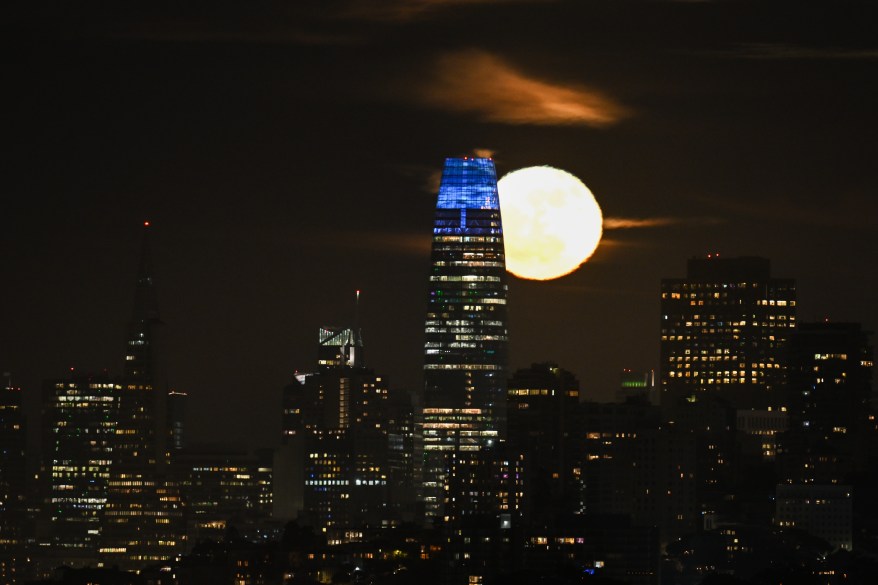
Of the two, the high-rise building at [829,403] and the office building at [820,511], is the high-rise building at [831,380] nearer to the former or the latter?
the high-rise building at [829,403]

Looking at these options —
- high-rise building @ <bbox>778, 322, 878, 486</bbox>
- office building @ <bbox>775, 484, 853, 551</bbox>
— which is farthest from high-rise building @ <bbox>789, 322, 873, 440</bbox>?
office building @ <bbox>775, 484, 853, 551</bbox>

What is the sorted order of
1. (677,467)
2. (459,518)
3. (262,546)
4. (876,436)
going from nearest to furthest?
(459,518)
(262,546)
(677,467)
(876,436)

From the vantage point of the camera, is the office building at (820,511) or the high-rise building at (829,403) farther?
the high-rise building at (829,403)

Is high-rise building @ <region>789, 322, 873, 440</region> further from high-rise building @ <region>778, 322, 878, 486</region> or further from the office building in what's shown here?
the office building

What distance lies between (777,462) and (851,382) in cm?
1113

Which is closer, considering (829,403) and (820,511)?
(820,511)

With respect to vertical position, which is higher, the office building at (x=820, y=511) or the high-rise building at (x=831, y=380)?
the high-rise building at (x=831, y=380)

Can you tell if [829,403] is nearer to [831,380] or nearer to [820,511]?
[831,380]

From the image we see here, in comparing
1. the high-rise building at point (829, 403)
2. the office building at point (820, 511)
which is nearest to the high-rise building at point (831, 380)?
the high-rise building at point (829, 403)

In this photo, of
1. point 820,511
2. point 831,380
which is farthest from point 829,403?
point 820,511

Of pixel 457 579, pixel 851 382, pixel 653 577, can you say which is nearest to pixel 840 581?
pixel 653 577

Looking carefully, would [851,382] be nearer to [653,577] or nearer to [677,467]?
[677,467]

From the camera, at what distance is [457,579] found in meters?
139

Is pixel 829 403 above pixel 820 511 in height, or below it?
above
